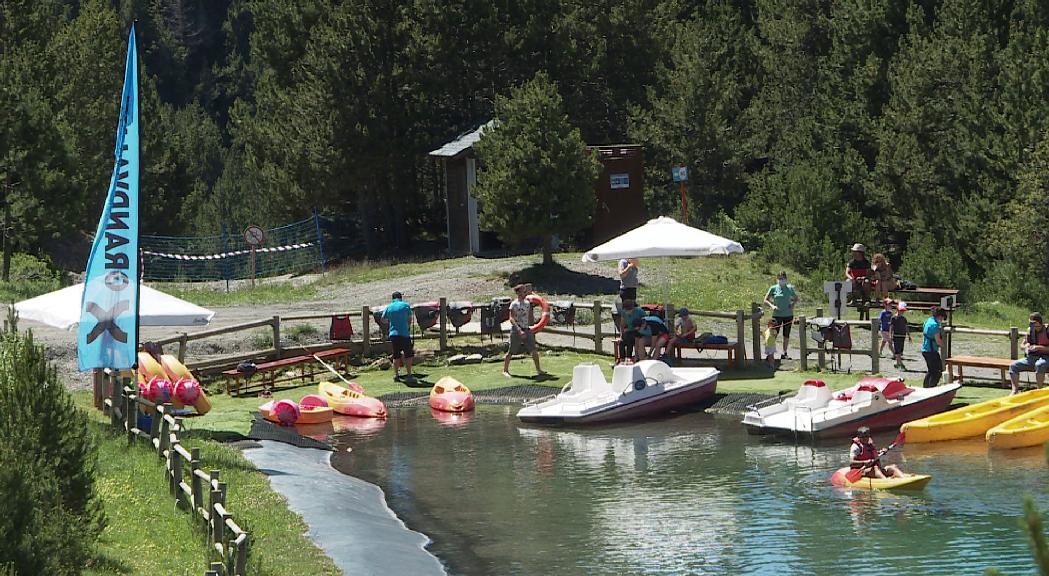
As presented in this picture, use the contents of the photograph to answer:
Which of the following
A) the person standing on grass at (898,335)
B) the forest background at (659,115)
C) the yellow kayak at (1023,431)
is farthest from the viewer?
the forest background at (659,115)

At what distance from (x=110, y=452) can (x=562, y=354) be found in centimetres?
1319

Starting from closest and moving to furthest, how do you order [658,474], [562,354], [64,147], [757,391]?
[658,474]
[757,391]
[562,354]
[64,147]

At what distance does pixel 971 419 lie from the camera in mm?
20203

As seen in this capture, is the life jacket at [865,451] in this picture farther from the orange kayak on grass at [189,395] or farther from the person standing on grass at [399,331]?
the person standing on grass at [399,331]

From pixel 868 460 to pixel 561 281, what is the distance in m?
20.8

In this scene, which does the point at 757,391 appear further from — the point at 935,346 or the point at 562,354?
the point at 562,354

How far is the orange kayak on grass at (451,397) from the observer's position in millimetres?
24875

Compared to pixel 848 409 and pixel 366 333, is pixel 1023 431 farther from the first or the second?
pixel 366 333

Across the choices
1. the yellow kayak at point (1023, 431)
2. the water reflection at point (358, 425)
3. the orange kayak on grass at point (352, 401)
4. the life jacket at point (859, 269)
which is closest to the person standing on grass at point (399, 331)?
the orange kayak on grass at point (352, 401)

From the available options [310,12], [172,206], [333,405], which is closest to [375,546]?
[333,405]

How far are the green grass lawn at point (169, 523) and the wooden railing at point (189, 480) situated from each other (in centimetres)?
17

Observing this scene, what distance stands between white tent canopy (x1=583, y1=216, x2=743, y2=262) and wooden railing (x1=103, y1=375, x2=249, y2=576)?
1066cm

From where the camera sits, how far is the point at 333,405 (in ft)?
82.7

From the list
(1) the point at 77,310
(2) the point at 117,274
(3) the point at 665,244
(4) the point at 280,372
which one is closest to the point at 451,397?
(4) the point at 280,372
